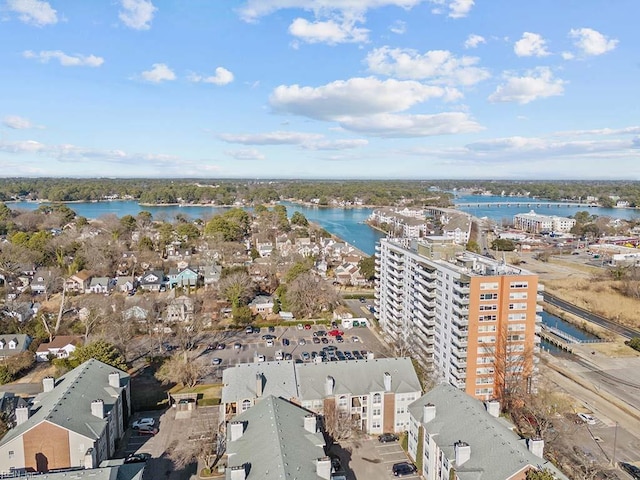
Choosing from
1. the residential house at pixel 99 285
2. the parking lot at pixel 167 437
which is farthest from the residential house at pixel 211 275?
the parking lot at pixel 167 437

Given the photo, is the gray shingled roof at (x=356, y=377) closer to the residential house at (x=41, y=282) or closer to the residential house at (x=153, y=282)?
the residential house at (x=153, y=282)

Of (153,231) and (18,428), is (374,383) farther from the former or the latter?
(153,231)

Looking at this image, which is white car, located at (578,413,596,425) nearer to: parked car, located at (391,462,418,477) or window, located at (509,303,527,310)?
window, located at (509,303,527,310)

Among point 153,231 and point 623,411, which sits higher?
point 153,231

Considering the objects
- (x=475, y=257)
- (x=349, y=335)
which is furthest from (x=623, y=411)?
(x=349, y=335)

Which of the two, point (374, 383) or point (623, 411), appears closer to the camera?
point (374, 383)

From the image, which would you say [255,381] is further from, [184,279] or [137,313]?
[184,279]

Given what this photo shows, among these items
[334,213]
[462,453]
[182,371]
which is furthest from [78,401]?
[334,213]
